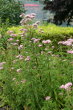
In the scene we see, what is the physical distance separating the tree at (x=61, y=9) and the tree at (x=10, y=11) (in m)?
1.36

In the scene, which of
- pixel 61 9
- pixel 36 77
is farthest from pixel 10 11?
pixel 36 77

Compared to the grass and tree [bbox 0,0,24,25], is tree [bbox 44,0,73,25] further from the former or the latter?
the grass

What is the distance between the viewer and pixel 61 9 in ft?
50.7

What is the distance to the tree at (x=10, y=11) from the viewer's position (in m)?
15.4

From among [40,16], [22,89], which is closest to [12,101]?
[22,89]

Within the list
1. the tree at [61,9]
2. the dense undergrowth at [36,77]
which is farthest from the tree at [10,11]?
the dense undergrowth at [36,77]

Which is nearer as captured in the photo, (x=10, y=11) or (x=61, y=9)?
(x=61, y=9)

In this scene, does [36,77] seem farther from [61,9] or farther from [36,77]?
[61,9]

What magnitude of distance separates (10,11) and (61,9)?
224 cm

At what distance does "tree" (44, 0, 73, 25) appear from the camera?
1488 cm

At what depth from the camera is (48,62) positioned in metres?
5.39

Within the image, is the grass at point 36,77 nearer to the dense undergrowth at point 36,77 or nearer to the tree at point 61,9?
the dense undergrowth at point 36,77

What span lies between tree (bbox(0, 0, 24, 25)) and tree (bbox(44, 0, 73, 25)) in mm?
1358

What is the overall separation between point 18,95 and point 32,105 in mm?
409
